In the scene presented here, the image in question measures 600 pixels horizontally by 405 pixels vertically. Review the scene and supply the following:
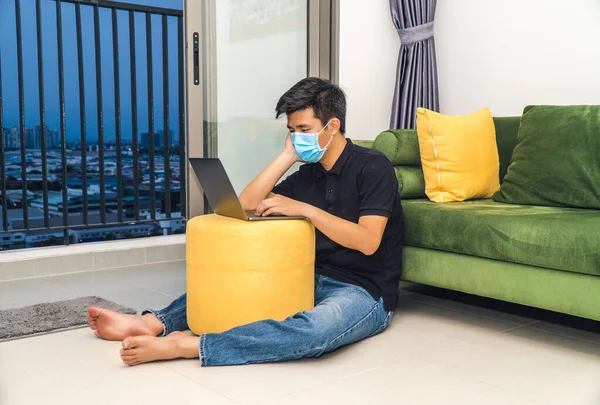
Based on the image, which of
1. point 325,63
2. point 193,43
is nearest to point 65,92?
point 193,43

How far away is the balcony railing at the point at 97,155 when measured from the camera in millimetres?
3863

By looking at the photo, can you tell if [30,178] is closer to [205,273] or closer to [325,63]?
[325,63]

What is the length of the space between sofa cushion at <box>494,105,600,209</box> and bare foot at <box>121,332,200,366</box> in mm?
1487

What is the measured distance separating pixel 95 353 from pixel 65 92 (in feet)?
8.12

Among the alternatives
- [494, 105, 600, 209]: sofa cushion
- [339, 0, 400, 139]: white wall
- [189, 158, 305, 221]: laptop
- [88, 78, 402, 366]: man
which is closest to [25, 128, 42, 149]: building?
[339, 0, 400, 139]: white wall

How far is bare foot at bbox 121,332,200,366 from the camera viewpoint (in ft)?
5.93

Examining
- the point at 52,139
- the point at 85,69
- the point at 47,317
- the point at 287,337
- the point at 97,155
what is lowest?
the point at 47,317

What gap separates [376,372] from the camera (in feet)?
5.99

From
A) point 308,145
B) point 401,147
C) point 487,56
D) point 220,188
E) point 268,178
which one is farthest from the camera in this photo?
point 487,56

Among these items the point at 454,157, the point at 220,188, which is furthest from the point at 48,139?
the point at 454,157

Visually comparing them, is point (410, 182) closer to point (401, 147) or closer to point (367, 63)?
point (401, 147)

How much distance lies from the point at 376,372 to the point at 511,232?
0.68 meters

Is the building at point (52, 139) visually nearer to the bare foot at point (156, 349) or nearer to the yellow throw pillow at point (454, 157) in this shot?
the yellow throw pillow at point (454, 157)

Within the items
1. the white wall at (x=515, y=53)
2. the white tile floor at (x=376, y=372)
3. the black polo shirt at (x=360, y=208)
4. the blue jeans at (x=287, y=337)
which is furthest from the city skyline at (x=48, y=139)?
the blue jeans at (x=287, y=337)
